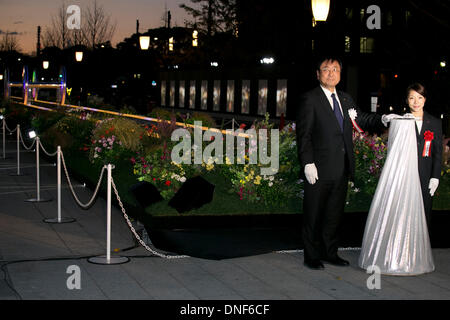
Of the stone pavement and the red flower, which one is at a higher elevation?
the red flower

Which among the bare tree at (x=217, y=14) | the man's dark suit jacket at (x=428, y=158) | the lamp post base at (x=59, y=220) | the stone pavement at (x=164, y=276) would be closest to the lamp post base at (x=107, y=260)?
the stone pavement at (x=164, y=276)

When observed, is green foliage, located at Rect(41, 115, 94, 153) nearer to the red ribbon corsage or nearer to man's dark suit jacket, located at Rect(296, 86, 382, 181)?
man's dark suit jacket, located at Rect(296, 86, 382, 181)

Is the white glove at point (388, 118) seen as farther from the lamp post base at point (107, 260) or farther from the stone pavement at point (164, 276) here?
the lamp post base at point (107, 260)

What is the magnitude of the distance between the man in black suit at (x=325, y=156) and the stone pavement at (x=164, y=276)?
374mm

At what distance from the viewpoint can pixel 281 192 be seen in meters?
9.16

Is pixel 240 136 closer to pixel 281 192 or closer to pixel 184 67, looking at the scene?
pixel 281 192

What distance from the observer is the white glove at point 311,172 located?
7520 millimetres

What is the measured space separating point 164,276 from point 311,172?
1.90 m

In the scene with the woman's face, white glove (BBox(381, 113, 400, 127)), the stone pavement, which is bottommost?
the stone pavement

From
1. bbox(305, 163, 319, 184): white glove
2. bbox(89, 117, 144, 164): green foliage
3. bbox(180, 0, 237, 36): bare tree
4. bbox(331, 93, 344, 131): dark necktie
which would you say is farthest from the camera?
bbox(180, 0, 237, 36): bare tree

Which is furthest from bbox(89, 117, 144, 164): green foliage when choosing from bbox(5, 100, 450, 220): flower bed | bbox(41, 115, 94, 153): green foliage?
bbox(41, 115, 94, 153): green foliage

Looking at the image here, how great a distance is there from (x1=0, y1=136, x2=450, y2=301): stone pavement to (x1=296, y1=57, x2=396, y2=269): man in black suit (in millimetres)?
374

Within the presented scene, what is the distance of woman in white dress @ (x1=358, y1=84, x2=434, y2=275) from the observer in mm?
7414

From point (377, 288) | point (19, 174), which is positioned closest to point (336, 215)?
point (377, 288)
